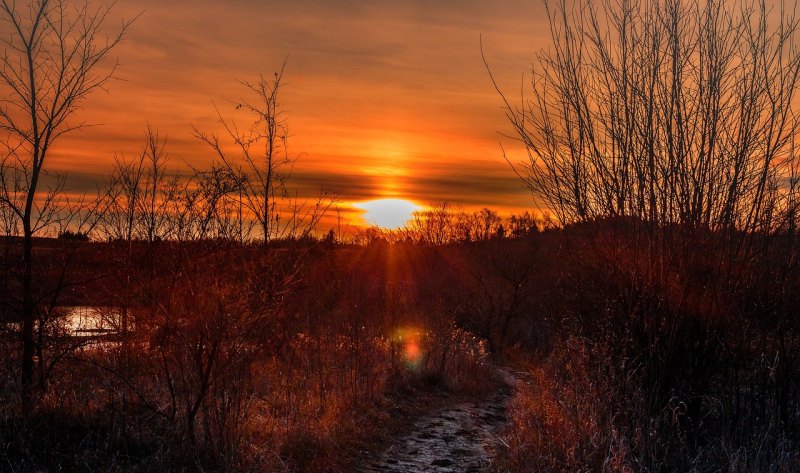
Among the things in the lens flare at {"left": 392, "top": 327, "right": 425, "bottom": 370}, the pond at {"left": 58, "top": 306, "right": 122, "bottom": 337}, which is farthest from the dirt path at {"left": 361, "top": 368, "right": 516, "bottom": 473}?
the pond at {"left": 58, "top": 306, "right": 122, "bottom": 337}

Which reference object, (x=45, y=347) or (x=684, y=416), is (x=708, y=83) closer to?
(x=684, y=416)

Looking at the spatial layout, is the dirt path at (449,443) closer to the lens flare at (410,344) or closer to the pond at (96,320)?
the lens flare at (410,344)

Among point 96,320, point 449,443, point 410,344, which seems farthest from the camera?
point 410,344

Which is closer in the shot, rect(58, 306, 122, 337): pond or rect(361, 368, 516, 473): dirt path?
rect(361, 368, 516, 473): dirt path

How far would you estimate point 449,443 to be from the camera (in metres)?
8.80

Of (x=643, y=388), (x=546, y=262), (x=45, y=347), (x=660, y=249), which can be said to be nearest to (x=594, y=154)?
(x=660, y=249)

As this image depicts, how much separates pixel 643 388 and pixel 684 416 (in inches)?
21.9

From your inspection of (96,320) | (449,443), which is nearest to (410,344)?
(449,443)

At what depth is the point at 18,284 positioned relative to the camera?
7980 mm

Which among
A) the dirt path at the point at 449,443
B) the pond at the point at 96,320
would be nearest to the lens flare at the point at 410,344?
the dirt path at the point at 449,443

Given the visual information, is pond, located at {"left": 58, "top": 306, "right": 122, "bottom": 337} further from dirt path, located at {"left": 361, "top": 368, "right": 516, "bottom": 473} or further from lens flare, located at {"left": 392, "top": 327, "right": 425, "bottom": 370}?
lens flare, located at {"left": 392, "top": 327, "right": 425, "bottom": 370}

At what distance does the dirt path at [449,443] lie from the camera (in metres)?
7.58

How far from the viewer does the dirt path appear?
7.58m

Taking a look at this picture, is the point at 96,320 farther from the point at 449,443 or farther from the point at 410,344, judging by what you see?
the point at 449,443
